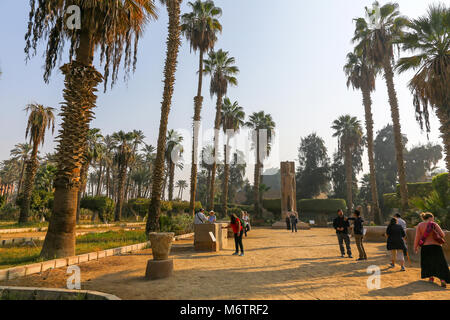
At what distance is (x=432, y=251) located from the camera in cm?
620

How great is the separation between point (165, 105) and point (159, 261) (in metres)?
10.7

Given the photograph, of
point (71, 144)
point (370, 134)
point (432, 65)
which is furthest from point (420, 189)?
point (71, 144)

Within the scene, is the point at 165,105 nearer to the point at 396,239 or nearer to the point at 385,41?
the point at 396,239

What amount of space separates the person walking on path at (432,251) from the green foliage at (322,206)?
118 feet

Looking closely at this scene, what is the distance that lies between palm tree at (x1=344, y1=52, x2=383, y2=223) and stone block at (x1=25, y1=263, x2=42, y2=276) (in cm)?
2473

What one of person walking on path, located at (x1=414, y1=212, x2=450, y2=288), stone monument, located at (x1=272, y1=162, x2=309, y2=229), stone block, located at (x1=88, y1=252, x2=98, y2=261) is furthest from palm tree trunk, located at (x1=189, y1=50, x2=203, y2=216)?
person walking on path, located at (x1=414, y1=212, x2=450, y2=288)

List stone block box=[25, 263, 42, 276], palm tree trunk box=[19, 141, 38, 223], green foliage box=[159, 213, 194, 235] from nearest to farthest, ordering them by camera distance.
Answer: stone block box=[25, 263, 42, 276], green foliage box=[159, 213, 194, 235], palm tree trunk box=[19, 141, 38, 223]

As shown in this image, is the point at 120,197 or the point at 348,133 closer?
the point at 120,197

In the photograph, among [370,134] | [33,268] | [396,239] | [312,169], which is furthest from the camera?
[312,169]

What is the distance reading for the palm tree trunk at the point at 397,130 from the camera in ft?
56.0

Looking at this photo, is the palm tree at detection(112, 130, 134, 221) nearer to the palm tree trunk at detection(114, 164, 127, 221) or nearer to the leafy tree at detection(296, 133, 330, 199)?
the palm tree trunk at detection(114, 164, 127, 221)

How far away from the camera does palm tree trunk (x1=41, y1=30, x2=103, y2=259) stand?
785 cm
